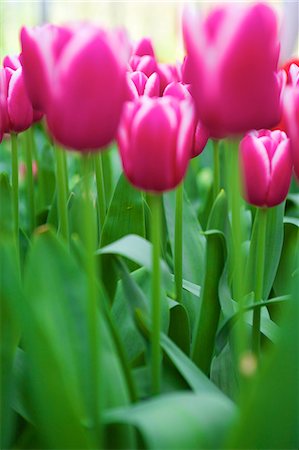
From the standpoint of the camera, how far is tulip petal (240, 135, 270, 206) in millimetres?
667

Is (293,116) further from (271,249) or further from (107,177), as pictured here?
(107,177)

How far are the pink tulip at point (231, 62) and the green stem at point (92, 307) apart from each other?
9cm

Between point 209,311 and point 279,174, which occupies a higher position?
point 279,174

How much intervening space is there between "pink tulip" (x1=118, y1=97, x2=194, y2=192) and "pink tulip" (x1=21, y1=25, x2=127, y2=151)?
4 cm

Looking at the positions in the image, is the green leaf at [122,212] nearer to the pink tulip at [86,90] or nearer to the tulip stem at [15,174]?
the tulip stem at [15,174]

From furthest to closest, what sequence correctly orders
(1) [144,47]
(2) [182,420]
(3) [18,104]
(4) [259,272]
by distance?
(1) [144,47], (3) [18,104], (4) [259,272], (2) [182,420]

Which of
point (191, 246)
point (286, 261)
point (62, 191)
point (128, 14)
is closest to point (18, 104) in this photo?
point (62, 191)

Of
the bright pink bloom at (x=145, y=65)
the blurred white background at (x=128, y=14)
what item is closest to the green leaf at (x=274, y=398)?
the bright pink bloom at (x=145, y=65)

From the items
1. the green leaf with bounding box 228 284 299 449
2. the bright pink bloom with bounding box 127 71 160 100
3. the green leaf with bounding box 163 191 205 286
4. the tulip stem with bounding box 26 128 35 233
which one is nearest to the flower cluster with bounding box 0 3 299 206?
the green leaf with bounding box 228 284 299 449

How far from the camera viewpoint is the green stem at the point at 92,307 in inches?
19.6

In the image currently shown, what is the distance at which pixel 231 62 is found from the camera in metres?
0.48

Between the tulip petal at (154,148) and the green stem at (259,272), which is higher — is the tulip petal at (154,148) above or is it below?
above

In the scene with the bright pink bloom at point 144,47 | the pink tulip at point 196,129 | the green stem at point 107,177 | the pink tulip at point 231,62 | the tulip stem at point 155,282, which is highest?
the pink tulip at point 231,62

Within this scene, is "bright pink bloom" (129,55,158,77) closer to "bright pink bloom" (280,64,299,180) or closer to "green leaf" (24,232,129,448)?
"bright pink bloom" (280,64,299,180)
